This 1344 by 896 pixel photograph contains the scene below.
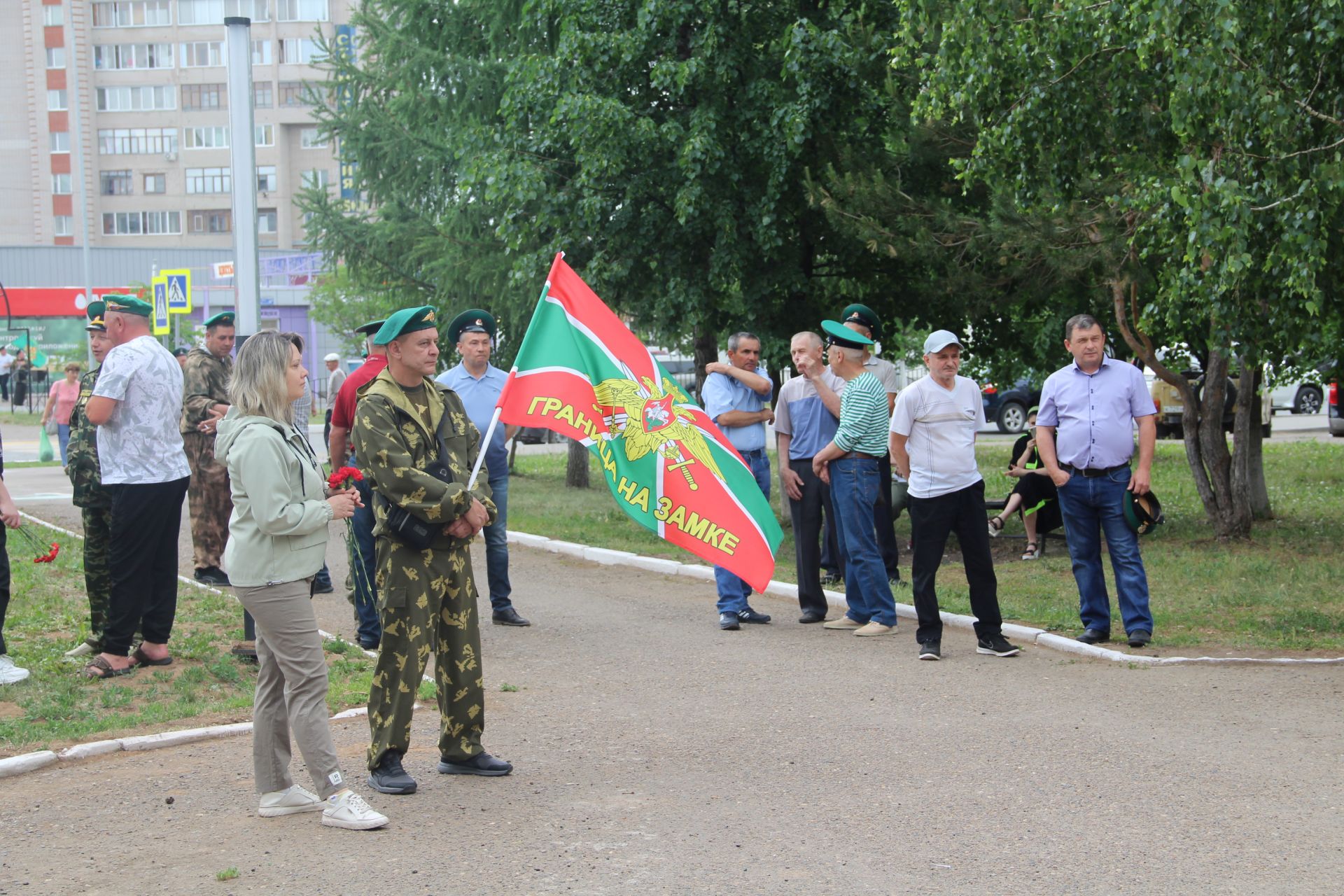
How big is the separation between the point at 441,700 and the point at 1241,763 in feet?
11.0

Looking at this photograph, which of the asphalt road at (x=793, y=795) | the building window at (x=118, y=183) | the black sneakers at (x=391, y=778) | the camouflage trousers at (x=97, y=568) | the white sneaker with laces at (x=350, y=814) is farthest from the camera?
the building window at (x=118, y=183)

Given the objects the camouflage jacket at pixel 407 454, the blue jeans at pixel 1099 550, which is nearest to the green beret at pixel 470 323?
the camouflage jacket at pixel 407 454

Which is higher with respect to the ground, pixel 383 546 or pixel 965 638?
pixel 383 546

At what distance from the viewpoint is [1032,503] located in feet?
43.0

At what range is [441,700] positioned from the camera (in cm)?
594

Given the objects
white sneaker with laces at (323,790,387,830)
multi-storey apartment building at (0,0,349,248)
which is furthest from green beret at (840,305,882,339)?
multi-storey apartment building at (0,0,349,248)

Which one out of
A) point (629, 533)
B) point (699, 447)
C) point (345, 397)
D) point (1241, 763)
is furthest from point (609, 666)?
point (629, 533)

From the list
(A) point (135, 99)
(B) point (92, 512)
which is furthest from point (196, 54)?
(B) point (92, 512)

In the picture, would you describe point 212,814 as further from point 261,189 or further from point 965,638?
point 261,189

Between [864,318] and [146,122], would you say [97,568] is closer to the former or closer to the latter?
[864,318]

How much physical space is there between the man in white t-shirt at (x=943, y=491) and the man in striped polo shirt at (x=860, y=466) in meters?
0.55

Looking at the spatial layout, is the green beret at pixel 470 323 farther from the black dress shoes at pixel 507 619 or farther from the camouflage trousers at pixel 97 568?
the camouflage trousers at pixel 97 568

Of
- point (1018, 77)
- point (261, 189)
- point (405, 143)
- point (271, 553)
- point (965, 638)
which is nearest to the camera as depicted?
point (271, 553)

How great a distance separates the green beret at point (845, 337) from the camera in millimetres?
9227
